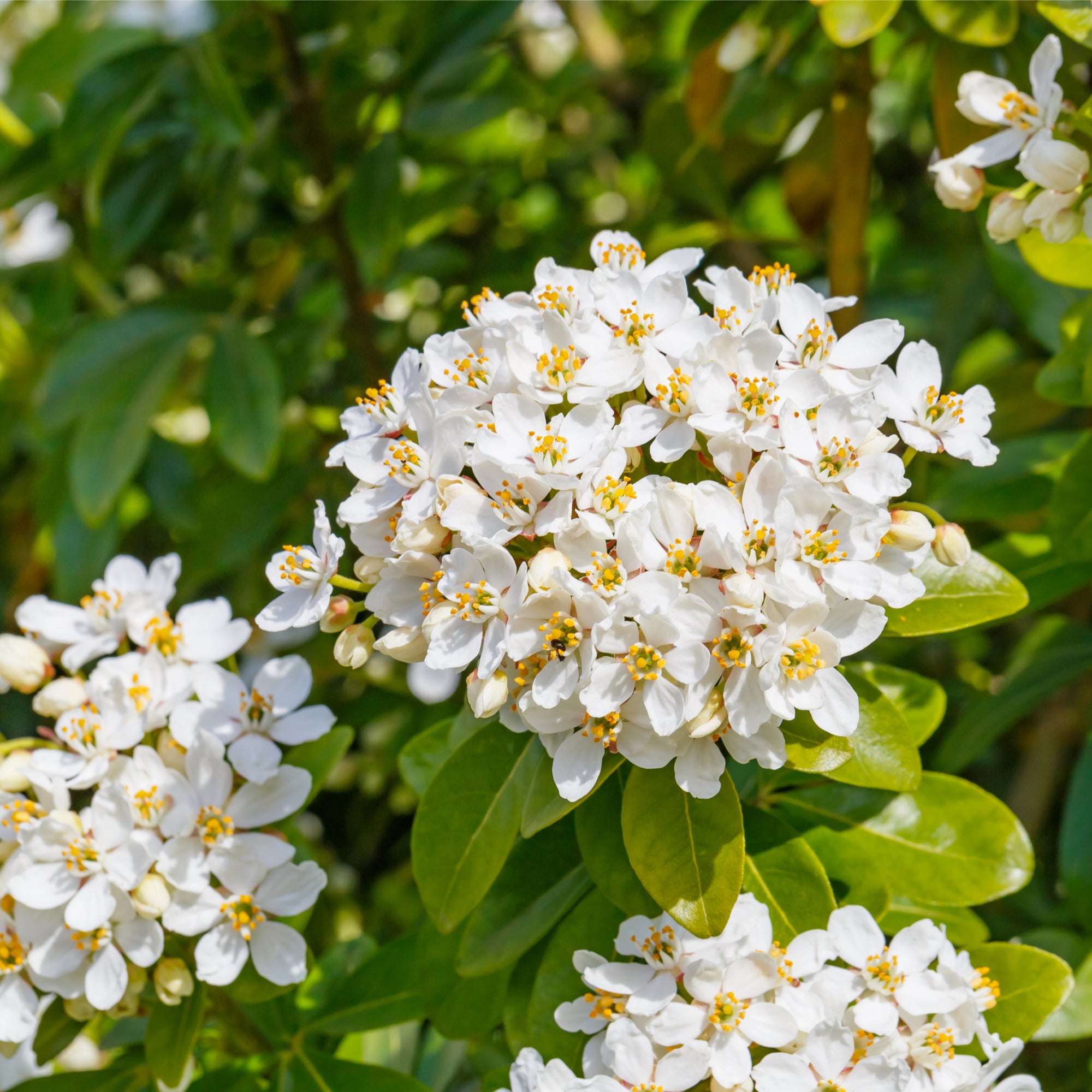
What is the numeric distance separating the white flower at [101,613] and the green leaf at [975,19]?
1400 mm

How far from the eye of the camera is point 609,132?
10.6 ft

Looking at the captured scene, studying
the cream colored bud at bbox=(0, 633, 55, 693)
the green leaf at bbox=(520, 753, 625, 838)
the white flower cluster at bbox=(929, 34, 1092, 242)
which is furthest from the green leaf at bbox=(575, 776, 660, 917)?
the white flower cluster at bbox=(929, 34, 1092, 242)

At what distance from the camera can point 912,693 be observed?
1.47 meters

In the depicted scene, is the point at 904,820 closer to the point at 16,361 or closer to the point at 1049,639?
the point at 1049,639

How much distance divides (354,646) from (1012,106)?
1.08m

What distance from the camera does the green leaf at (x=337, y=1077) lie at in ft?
4.93

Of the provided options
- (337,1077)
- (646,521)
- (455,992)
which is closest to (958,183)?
(646,521)

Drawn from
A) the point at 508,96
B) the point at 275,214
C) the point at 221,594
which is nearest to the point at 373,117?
the point at 508,96

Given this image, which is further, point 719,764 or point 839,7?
point 839,7

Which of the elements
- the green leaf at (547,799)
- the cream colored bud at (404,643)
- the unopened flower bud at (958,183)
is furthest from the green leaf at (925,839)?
the unopened flower bud at (958,183)

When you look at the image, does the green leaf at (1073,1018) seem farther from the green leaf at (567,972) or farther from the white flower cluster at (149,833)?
the white flower cluster at (149,833)

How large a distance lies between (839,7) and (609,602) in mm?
1065

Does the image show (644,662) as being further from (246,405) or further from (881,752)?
(246,405)

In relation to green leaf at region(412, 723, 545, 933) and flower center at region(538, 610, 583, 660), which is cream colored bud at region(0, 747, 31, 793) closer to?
green leaf at region(412, 723, 545, 933)
